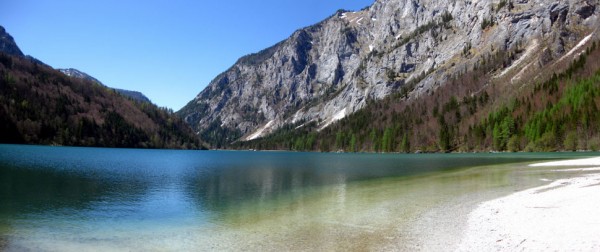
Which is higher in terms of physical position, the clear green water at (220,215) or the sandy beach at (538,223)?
the sandy beach at (538,223)

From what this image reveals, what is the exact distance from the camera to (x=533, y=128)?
123625 millimetres

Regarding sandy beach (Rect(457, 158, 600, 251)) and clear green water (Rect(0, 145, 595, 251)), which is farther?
clear green water (Rect(0, 145, 595, 251))

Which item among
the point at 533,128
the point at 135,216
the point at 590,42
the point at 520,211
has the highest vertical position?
the point at 590,42

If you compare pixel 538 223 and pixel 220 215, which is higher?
pixel 538 223

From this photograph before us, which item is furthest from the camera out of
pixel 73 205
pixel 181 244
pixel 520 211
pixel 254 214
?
pixel 73 205

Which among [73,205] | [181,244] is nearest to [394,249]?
[181,244]

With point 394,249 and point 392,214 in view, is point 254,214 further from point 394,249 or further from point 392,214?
point 394,249

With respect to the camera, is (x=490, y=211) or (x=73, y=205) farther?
(x=73, y=205)

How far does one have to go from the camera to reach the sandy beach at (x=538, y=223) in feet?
44.6

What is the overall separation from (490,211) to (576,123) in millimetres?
115564

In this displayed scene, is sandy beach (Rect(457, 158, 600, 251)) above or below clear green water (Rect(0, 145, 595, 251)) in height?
above

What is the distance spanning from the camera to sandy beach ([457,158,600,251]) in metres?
13.6

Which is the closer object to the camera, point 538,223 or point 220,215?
Answer: point 538,223

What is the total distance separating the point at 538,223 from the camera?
17.3 metres
